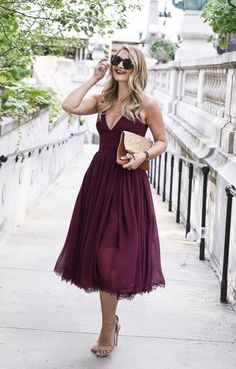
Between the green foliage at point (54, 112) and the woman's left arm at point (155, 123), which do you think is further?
the green foliage at point (54, 112)

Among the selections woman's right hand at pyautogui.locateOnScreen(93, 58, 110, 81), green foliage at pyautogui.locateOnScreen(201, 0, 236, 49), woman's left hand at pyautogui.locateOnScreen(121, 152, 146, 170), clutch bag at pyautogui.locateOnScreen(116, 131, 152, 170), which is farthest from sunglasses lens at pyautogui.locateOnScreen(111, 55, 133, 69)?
green foliage at pyautogui.locateOnScreen(201, 0, 236, 49)

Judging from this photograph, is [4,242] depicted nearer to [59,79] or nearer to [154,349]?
[154,349]

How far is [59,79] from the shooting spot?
39.3m

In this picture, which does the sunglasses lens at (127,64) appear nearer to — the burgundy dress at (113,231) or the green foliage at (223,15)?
the burgundy dress at (113,231)

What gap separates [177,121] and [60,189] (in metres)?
2.60

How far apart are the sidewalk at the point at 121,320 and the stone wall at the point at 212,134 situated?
1.21 feet

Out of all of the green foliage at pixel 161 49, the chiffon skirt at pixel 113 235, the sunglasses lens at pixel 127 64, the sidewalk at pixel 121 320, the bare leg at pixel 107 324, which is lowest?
the sidewalk at pixel 121 320

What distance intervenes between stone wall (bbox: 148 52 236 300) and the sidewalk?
368 mm

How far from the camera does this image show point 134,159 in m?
4.78

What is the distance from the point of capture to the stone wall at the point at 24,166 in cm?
854

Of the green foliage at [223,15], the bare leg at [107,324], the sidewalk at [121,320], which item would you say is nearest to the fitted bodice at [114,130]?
the bare leg at [107,324]

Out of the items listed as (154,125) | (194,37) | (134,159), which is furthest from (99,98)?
(194,37)

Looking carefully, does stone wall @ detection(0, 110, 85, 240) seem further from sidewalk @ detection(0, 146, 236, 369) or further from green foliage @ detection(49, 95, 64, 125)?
sidewalk @ detection(0, 146, 236, 369)

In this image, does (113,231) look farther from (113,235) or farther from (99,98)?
(99,98)
